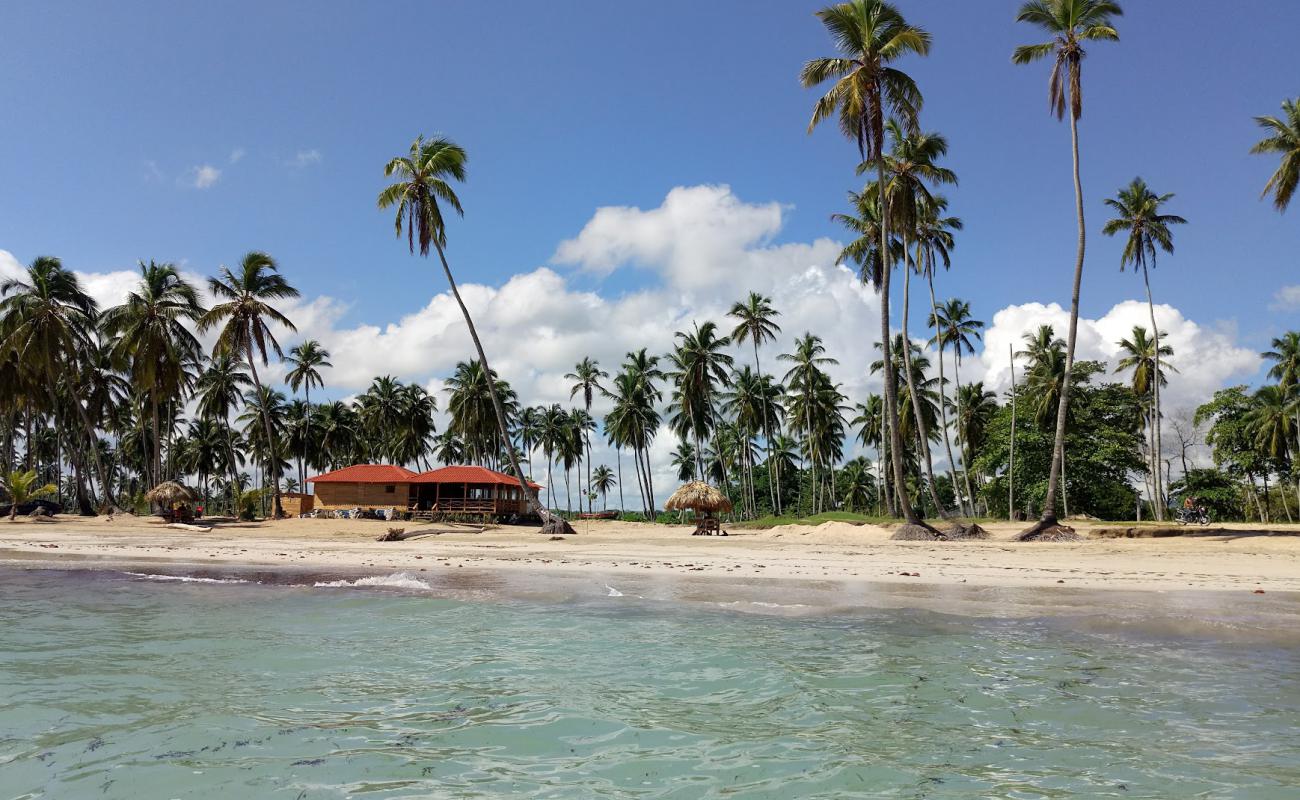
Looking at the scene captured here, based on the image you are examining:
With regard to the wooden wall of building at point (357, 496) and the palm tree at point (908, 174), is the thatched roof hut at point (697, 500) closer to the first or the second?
the palm tree at point (908, 174)

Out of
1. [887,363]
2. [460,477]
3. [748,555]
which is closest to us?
[748,555]

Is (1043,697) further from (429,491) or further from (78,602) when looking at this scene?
(429,491)

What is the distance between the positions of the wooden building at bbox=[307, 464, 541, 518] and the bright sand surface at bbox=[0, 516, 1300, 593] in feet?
32.0

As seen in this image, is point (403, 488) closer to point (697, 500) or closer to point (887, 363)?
point (697, 500)

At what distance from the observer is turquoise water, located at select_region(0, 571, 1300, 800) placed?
4.59 m

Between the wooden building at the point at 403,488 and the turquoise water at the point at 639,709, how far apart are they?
31.0 m

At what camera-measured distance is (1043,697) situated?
6.52 m

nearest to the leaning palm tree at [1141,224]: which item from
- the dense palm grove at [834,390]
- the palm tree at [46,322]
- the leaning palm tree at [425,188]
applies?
the dense palm grove at [834,390]

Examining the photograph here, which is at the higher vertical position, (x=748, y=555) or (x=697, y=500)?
(x=697, y=500)

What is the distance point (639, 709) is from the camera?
6281mm

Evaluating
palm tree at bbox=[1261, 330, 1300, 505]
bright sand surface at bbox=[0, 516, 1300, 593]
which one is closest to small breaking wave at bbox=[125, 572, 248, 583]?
bright sand surface at bbox=[0, 516, 1300, 593]

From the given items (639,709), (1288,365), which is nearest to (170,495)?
(639,709)

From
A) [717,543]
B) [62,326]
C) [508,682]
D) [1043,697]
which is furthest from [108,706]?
[62,326]

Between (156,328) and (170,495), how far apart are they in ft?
30.0
